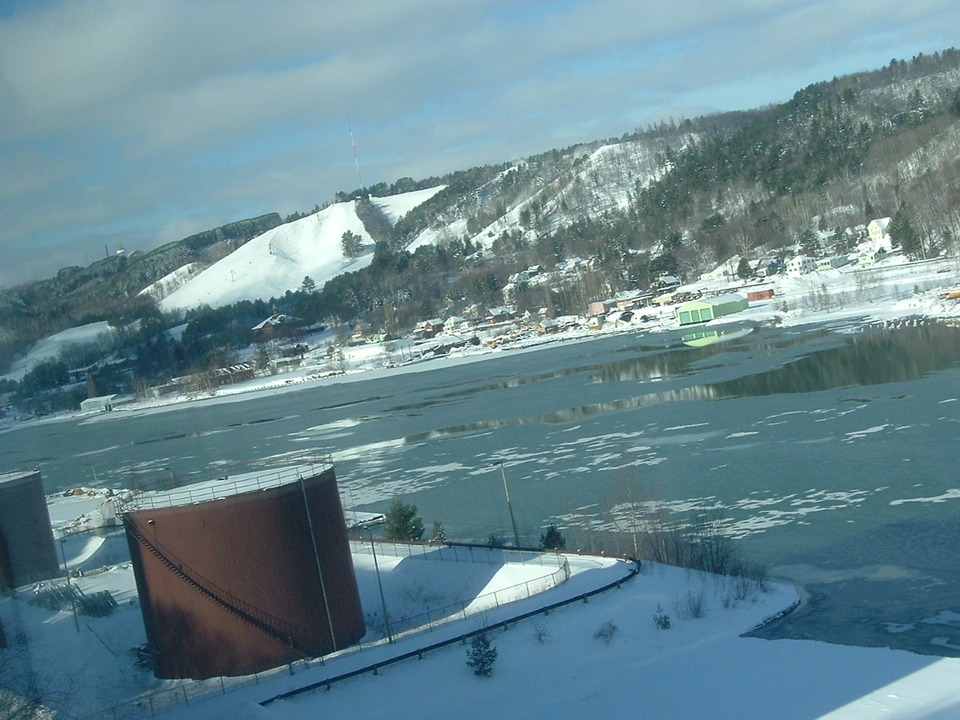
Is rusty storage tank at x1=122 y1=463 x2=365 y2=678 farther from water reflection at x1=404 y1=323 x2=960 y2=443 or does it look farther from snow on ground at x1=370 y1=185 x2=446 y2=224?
snow on ground at x1=370 y1=185 x2=446 y2=224

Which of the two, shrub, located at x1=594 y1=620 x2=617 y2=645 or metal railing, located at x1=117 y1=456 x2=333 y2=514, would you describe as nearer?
shrub, located at x1=594 y1=620 x2=617 y2=645

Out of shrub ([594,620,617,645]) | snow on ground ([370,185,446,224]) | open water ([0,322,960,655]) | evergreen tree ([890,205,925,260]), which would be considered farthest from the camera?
snow on ground ([370,185,446,224])

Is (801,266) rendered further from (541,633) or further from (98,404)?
(541,633)

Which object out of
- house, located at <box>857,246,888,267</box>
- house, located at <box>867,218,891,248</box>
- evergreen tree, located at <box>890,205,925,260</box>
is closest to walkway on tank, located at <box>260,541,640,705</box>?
evergreen tree, located at <box>890,205,925,260</box>

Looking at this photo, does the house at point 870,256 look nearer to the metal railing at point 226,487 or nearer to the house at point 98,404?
the house at point 98,404

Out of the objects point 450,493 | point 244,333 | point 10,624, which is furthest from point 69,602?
point 244,333

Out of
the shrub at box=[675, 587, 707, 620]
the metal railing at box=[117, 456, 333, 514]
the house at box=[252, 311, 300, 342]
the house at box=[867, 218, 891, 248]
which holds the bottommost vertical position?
the shrub at box=[675, 587, 707, 620]

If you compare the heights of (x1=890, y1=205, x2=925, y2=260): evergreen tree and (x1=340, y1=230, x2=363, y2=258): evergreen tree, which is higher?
(x1=340, y1=230, x2=363, y2=258): evergreen tree

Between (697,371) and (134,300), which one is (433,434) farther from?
(134,300)
